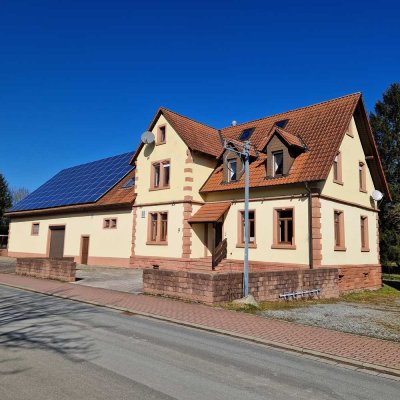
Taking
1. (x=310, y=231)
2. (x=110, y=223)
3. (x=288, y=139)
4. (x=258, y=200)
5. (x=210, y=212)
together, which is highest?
(x=288, y=139)

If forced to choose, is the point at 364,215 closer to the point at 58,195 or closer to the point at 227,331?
the point at 227,331

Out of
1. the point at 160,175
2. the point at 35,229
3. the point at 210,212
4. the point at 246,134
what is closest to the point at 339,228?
the point at 210,212

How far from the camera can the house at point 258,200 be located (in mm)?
19562

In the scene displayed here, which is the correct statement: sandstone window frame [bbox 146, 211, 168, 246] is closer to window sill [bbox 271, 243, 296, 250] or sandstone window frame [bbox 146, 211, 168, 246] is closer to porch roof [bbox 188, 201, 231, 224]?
porch roof [bbox 188, 201, 231, 224]

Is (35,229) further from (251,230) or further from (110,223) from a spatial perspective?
(251,230)

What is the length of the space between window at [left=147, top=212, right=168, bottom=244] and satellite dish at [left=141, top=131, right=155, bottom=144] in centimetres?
481

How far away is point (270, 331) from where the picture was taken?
952 centimetres

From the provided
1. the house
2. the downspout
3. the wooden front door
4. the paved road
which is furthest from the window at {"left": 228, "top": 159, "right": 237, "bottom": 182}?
the paved road

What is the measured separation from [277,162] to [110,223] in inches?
539

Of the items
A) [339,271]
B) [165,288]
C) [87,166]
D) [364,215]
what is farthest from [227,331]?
[87,166]

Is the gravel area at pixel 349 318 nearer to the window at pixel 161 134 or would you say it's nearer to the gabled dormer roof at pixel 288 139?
the gabled dormer roof at pixel 288 139

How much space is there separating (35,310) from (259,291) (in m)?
7.32

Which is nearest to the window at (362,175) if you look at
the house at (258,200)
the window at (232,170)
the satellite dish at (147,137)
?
the house at (258,200)

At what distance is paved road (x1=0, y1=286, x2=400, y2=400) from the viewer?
5.18 m
